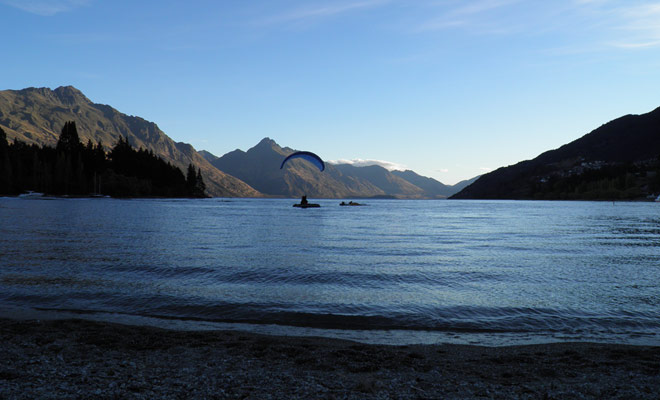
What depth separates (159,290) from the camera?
1675 cm

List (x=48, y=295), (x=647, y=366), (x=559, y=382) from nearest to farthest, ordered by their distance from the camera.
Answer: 1. (x=559, y=382)
2. (x=647, y=366)
3. (x=48, y=295)

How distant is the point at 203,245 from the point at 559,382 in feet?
93.0

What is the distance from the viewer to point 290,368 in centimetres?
862

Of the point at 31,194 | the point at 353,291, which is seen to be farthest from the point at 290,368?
the point at 31,194

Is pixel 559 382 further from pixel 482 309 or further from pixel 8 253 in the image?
pixel 8 253

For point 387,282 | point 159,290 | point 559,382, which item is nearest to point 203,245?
point 159,290

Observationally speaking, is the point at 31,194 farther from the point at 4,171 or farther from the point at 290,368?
the point at 290,368

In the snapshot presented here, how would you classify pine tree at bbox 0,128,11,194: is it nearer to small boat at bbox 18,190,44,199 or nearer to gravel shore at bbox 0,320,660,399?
small boat at bbox 18,190,44,199

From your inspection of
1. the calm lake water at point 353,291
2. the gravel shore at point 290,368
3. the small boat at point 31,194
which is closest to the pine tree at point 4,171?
the small boat at point 31,194

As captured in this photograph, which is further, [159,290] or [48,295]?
[159,290]

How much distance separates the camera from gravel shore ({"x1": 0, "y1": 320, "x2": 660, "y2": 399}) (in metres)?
7.29

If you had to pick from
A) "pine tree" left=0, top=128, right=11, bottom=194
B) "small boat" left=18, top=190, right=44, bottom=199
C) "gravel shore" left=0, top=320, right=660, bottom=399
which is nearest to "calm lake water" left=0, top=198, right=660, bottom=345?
"gravel shore" left=0, top=320, right=660, bottom=399

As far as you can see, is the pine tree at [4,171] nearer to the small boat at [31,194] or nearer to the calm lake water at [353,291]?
the small boat at [31,194]

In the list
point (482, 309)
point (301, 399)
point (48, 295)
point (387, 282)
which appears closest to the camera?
point (301, 399)
